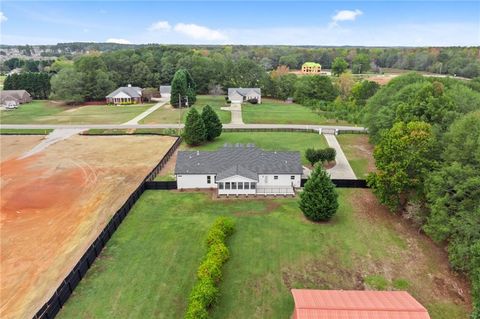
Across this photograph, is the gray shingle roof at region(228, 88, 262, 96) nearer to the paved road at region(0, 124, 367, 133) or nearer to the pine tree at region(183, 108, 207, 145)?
the paved road at region(0, 124, 367, 133)

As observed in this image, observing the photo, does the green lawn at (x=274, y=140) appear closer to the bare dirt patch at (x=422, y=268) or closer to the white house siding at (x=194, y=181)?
the white house siding at (x=194, y=181)

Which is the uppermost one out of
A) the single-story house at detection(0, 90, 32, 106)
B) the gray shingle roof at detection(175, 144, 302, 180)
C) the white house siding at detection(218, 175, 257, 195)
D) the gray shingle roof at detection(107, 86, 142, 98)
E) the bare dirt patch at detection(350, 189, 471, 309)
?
the gray shingle roof at detection(107, 86, 142, 98)

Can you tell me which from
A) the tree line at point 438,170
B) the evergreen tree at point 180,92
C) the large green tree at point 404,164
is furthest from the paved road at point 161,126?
the large green tree at point 404,164

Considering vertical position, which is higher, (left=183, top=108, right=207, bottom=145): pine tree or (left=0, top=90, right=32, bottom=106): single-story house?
(left=0, top=90, right=32, bottom=106): single-story house

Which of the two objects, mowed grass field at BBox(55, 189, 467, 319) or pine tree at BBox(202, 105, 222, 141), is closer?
mowed grass field at BBox(55, 189, 467, 319)

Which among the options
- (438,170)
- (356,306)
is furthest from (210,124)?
(356,306)

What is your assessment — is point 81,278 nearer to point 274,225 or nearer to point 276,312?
point 276,312

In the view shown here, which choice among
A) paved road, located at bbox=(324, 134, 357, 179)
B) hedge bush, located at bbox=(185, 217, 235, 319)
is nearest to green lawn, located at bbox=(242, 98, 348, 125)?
paved road, located at bbox=(324, 134, 357, 179)

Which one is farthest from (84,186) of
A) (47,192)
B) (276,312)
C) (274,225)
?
(276,312)
